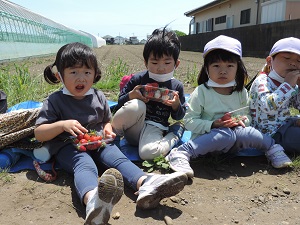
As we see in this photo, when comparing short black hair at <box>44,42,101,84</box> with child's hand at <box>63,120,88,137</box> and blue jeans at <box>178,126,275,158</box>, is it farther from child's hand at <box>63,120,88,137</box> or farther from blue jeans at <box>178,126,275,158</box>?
blue jeans at <box>178,126,275,158</box>

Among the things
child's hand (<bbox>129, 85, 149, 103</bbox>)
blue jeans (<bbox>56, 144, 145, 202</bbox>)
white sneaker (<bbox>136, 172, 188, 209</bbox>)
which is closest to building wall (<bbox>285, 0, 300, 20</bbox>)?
child's hand (<bbox>129, 85, 149, 103</bbox>)

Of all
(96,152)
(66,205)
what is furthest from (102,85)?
(66,205)

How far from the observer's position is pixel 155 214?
1740 mm

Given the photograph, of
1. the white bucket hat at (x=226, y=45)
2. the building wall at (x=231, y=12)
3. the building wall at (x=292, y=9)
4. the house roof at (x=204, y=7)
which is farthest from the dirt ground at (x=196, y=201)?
the house roof at (x=204, y=7)

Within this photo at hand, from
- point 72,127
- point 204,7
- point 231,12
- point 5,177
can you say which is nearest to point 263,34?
point 231,12

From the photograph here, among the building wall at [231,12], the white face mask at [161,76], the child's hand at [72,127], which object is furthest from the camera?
the building wall at [231,12]

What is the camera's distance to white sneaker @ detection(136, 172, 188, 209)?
5.58 ft

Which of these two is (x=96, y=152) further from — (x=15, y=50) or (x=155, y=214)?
(x=15, y=50)

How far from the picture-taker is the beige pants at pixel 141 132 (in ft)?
7.98

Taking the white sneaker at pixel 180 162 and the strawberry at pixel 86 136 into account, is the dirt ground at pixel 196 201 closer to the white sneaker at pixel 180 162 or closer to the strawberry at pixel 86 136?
the white sneaker at pixel 180 162

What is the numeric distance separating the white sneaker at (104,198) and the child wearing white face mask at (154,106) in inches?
34.2

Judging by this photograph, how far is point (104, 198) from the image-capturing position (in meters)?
1.54

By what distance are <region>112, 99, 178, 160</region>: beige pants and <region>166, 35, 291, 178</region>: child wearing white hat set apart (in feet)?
0.47

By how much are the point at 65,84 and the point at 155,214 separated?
109 cm
